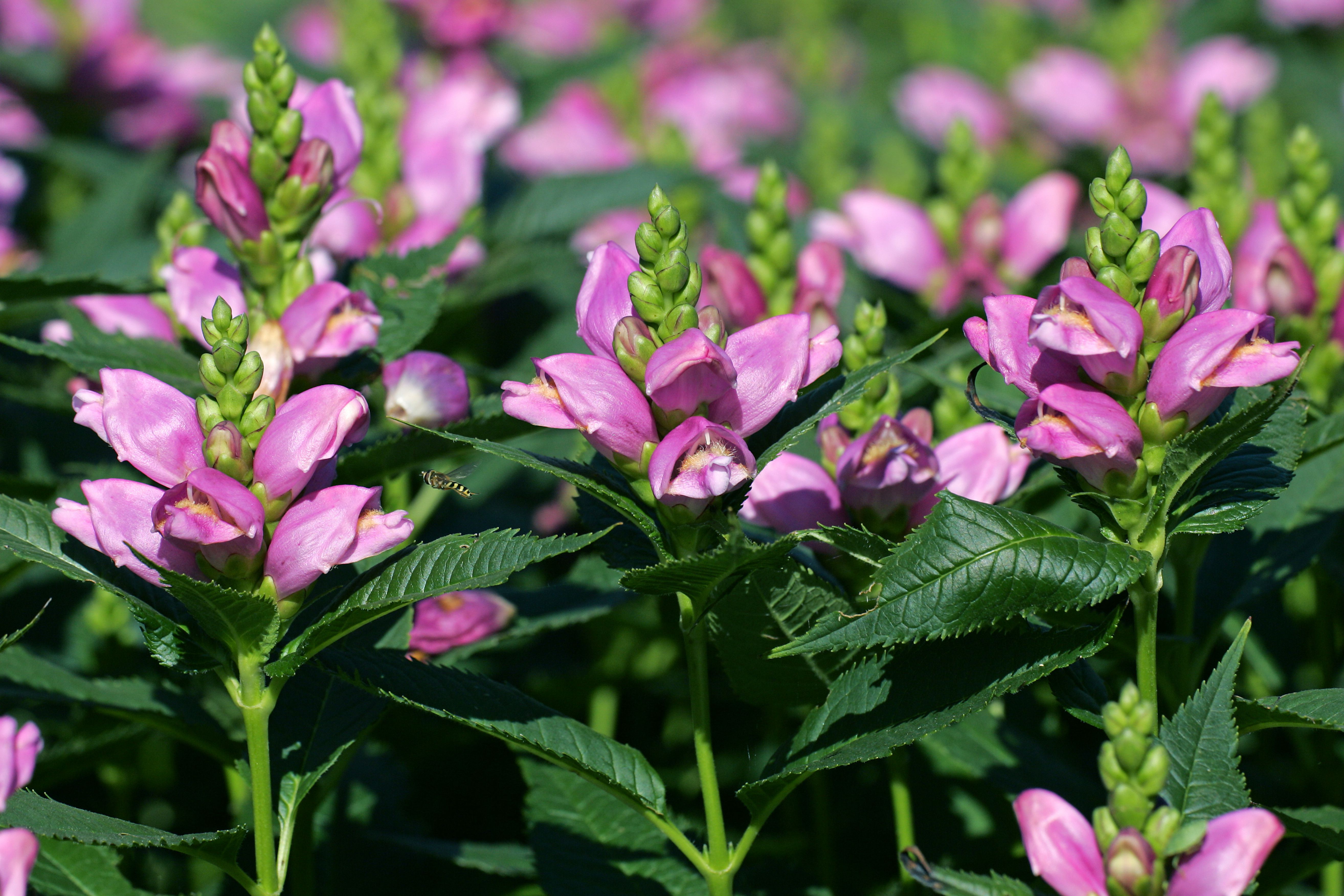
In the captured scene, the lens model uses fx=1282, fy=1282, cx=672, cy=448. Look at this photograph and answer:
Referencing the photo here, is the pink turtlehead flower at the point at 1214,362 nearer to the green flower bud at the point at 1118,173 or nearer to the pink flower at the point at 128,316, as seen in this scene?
the green flower bud at the point at 1118,173

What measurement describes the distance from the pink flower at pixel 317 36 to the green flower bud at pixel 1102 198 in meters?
3.37

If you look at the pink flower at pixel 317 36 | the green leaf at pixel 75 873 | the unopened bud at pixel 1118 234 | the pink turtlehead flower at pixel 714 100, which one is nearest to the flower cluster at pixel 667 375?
the unopened bud at pixel 1118 234

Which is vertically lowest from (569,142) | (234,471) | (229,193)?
(569,142)

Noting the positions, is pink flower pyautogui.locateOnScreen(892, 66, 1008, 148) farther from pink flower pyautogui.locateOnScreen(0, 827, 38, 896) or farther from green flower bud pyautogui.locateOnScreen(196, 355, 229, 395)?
pink flower pyautogui.locateOnScreen(0, 827, 38, 896)

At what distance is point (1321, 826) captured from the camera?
4.01ft

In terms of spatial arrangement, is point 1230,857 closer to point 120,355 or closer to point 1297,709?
point 1297,709

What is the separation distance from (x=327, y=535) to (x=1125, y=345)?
2.31ft

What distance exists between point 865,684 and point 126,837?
692 millimetres

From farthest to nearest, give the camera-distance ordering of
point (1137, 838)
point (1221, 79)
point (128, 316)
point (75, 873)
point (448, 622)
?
1. point (1221, 79)
2. point (128, 316)
3. point (448, 622)
4. point (75, 873)
5. point (1137, 838)

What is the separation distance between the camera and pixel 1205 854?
0.98m

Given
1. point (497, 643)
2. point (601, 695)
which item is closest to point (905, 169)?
point (601, 695)

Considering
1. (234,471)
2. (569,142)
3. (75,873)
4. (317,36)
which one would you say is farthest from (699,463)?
(317,36)

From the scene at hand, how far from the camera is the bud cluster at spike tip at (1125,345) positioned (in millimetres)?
1076

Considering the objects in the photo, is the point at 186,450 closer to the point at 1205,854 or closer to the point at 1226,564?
the point at 1205,854
